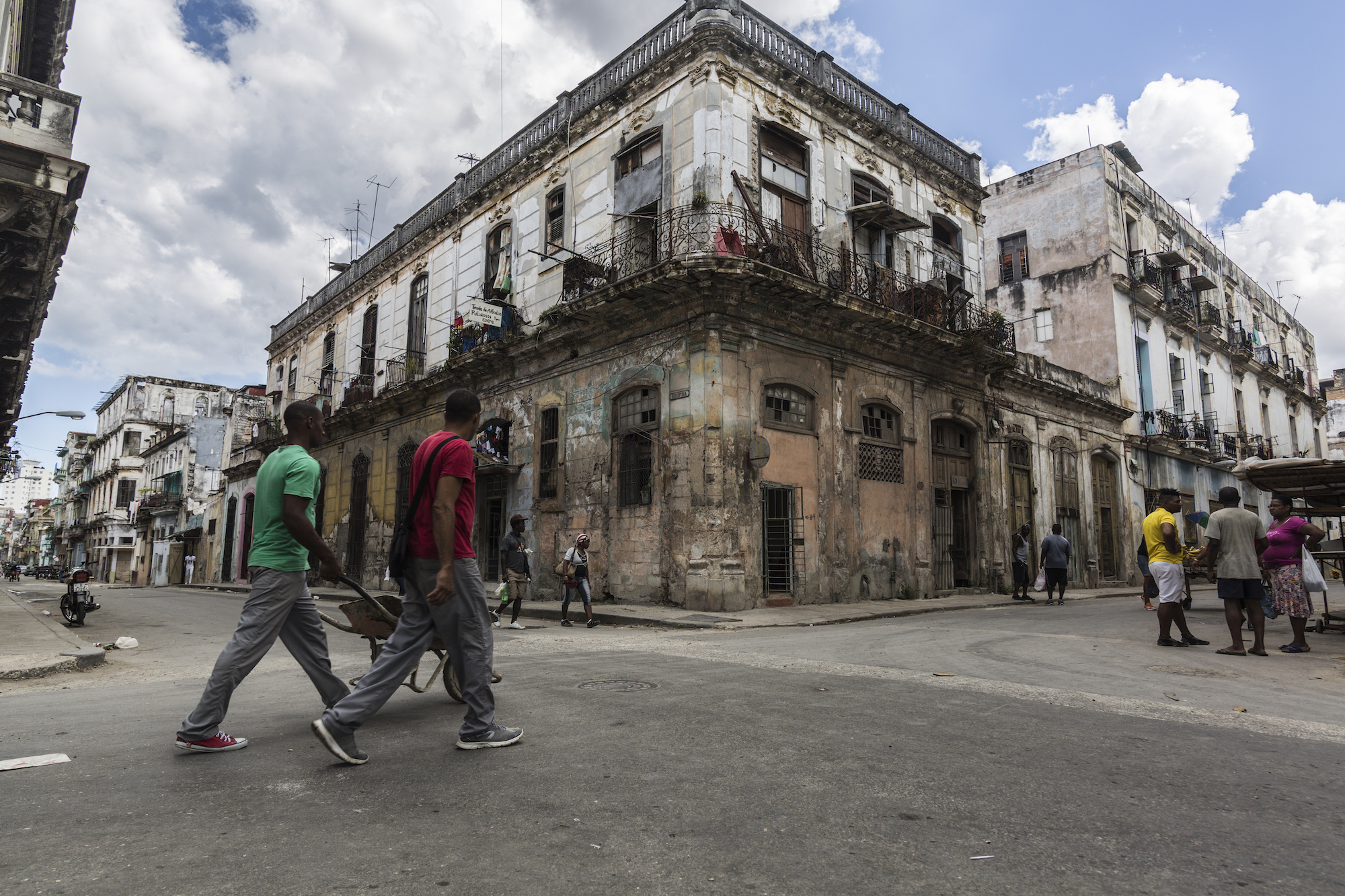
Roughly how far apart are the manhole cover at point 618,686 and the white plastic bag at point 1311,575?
28.4 ft

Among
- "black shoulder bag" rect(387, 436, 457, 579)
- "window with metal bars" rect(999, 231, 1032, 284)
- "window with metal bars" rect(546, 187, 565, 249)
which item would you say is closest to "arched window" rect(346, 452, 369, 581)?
"window with metal bars" rect(546, 187, 565, 249)

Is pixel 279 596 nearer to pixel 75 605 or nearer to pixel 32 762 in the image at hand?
pixel 32 762

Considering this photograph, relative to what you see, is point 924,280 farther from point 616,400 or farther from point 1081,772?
point 1081,772

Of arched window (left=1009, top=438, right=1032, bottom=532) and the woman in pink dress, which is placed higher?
arched window (left=1009, top=438, right=1032, bottom=532)

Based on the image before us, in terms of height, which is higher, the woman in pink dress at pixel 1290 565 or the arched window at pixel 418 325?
the arched window at pixel 418 325

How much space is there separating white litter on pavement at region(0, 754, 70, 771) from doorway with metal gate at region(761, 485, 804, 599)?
431 inches

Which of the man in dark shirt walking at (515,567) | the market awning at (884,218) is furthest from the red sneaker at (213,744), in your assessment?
the market awning at (884,218)

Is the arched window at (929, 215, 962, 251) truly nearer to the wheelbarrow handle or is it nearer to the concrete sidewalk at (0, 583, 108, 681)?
the wheelbarrow handle

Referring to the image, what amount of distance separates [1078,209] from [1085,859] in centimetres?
2770

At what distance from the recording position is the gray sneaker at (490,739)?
11.8ft

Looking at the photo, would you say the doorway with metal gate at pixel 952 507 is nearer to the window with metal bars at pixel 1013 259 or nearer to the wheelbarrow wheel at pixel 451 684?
the window with metal bars at pixel 1013 259

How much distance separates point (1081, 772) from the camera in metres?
3.26

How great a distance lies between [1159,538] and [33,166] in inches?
534

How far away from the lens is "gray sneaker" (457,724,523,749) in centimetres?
359
